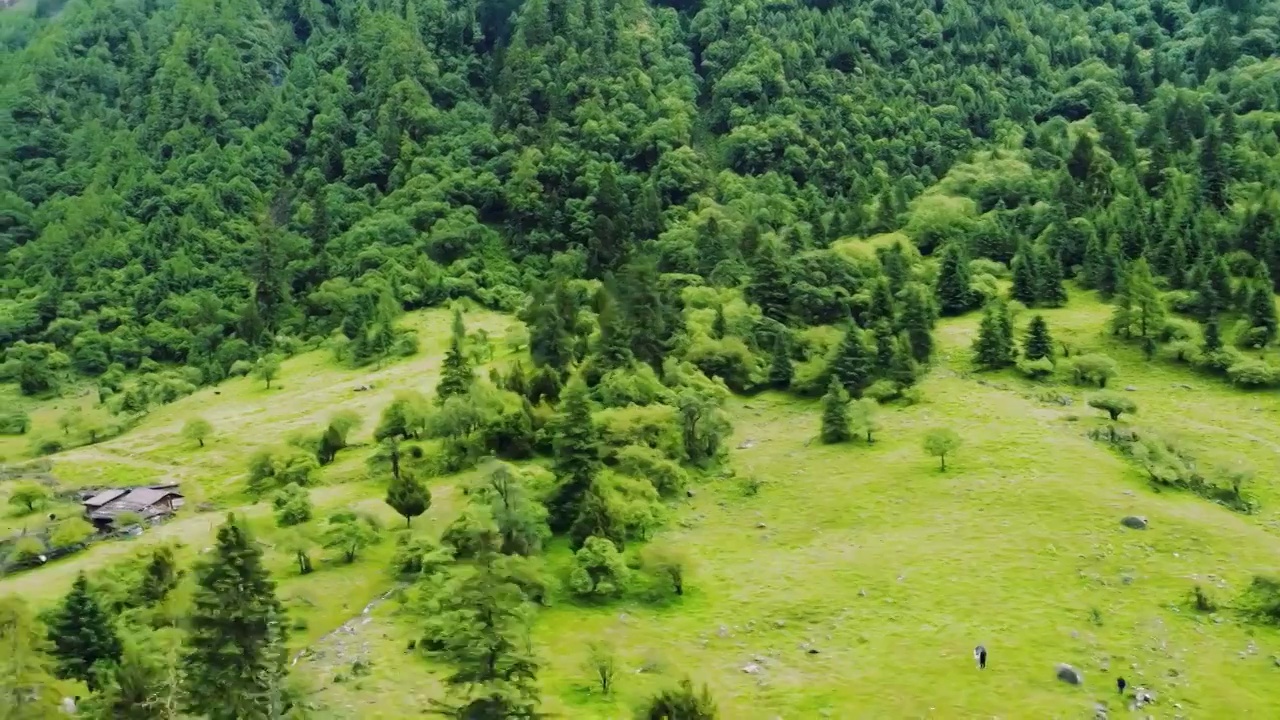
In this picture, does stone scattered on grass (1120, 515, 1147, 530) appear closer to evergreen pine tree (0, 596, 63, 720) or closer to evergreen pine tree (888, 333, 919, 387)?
evergreen pine tree (888, 333, 919, 387)

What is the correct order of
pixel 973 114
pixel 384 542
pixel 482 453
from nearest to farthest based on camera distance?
pixel 384 542
pixel 482 453
pixel 973 114

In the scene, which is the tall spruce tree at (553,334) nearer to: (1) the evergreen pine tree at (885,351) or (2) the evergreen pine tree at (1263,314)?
(1) the evergreen pine tree at (885,351)

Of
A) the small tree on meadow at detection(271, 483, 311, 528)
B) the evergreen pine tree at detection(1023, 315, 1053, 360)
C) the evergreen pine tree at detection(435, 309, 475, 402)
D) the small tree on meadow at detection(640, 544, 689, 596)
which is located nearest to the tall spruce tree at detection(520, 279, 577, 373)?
the evergreen pine tree at detection(435, 309, 475, 402)

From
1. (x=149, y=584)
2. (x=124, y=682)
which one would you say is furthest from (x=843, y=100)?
(x=124, y=682)

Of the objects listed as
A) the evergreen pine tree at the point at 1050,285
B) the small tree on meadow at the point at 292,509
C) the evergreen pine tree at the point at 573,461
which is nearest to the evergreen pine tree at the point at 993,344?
the evergreen pine tree at the point at 1050,285

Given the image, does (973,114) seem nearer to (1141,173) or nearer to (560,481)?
(1141,173)
